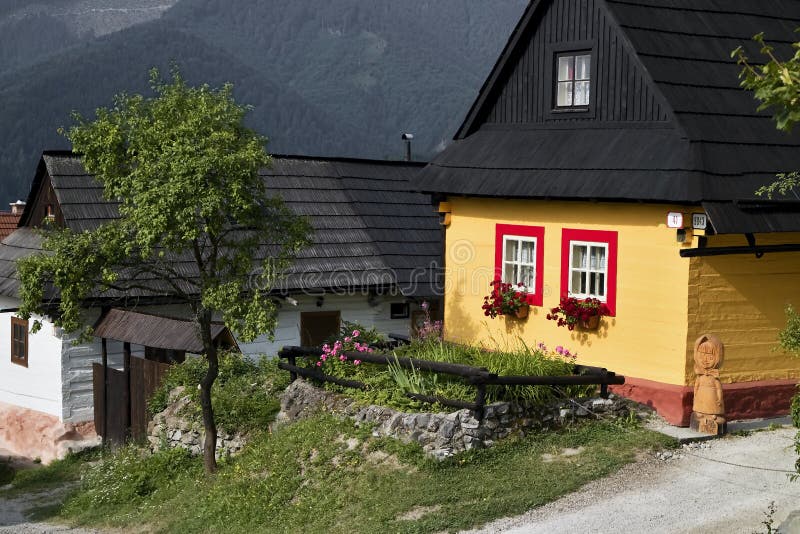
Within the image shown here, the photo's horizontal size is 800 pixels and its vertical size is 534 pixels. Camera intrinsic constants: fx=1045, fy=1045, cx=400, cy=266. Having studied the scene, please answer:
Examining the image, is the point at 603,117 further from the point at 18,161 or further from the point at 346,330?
the point at 18,161

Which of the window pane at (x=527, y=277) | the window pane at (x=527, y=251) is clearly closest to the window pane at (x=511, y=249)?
the window pane at (x=527, y=251)

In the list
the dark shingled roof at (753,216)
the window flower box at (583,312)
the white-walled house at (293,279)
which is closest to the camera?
the dark shingled roof at (753,216)

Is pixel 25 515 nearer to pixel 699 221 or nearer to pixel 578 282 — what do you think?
pixel 578 282

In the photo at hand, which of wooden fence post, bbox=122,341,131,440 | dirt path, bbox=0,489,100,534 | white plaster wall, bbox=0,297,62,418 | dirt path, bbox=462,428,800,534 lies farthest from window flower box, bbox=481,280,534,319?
white plaster wall, bbox=0,297,62,418

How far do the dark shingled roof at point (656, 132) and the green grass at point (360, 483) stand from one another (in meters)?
3.35

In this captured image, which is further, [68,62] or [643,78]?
[68,62]

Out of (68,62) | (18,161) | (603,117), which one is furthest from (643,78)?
(68,62)

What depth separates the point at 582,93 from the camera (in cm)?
1552

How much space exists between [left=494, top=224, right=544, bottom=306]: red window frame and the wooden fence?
2278 millimetres

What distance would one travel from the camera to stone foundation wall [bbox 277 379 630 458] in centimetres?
1188

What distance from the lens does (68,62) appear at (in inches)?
3509

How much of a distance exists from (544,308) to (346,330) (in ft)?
9.59

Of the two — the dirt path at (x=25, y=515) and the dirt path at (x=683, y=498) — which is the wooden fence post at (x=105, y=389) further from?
the dirt path at (x=683, y=498)

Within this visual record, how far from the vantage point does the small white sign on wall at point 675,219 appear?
13141mm
